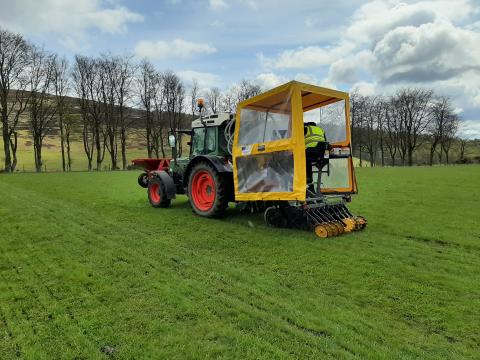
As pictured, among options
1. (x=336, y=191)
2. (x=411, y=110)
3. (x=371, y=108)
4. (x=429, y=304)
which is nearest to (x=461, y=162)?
(x=411, y=110)

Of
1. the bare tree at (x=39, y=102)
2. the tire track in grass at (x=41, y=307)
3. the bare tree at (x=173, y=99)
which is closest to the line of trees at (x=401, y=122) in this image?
the bare tree at (x=173, y=99)

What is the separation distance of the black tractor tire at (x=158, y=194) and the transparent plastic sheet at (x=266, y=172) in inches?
139

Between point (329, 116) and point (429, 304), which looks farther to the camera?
point (329, 116)

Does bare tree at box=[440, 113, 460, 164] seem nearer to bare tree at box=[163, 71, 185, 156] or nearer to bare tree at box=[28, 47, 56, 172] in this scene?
bare tree at box=[163, 71, 185, 156]

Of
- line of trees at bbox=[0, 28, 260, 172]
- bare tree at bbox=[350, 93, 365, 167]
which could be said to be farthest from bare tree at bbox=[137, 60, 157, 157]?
bare tree at bbox=[350, 93, 365, 167]

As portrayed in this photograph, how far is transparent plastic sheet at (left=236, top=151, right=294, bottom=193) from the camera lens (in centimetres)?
733

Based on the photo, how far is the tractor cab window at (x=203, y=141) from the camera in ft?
32.3

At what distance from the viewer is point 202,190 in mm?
9906

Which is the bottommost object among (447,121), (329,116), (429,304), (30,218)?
(429,304)

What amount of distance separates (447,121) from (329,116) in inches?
2595

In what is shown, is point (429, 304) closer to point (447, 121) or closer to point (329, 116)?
point (329, 116)

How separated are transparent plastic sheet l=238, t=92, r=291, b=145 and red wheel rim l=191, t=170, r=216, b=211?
182 centimetres

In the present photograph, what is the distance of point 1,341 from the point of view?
352 centimetres

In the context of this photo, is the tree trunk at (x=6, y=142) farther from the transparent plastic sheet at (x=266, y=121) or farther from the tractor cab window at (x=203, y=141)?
the transparent plastic sheet at (x=266, y=121)
